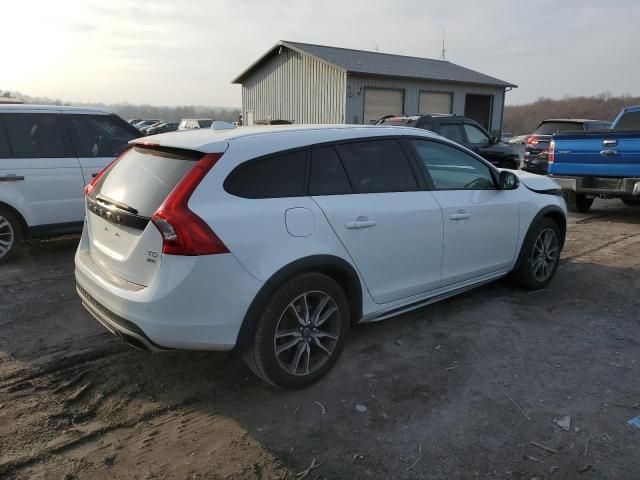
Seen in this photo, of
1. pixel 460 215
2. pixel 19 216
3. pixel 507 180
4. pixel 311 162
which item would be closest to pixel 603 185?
pixel 507 180

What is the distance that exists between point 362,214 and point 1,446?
7.91 ft

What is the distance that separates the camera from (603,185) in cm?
838

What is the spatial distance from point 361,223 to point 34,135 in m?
4.50

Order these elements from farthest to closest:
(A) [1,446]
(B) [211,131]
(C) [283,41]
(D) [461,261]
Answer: (C) [283,41]
(D) [461,261]
(B) [211,131]
(A) [1,446]

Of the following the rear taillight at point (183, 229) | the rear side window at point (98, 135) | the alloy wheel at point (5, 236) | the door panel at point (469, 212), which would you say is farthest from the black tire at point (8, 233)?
the door panel at point (469, 212)

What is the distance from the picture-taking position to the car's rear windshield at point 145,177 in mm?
2941

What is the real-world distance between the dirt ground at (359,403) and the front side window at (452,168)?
1.12 meters

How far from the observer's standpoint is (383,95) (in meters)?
21.4

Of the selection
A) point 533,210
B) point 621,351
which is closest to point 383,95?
point 533,210

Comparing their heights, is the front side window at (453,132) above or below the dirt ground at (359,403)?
above

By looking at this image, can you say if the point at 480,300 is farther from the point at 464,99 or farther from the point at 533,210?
the point at 464,99

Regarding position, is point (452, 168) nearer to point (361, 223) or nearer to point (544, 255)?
point (361, 223)

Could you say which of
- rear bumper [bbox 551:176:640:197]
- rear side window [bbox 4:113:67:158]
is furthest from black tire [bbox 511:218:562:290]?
rear side window [bbox 4:113:67:158]

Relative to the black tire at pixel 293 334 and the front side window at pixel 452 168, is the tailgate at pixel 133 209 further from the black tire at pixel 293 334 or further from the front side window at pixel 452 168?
the front side window at pixel 452 168
